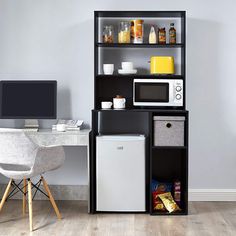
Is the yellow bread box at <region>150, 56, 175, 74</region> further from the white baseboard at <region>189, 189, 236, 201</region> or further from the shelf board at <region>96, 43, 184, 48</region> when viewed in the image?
the white baseboard at <region>189, 189, 236, 201</region>

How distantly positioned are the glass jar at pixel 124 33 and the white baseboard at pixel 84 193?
1444 millimetres

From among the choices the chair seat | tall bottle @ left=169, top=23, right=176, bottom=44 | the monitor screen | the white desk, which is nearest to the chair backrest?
the chair seat

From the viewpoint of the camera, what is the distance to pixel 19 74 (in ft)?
15.7

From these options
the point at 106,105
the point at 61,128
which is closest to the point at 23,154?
the point at 61,128

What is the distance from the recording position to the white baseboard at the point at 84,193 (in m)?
4.77

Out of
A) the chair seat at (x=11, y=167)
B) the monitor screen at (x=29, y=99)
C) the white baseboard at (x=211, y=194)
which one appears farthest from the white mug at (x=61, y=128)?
the white baseboard at (x=211, y=194)

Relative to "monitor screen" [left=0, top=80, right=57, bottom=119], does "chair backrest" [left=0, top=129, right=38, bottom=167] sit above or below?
below

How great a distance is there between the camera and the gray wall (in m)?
4.70

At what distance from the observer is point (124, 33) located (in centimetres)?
454

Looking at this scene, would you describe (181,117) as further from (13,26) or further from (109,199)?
(13,26)

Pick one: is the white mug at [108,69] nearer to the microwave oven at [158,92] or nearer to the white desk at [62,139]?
the microwave oven at [158,92]

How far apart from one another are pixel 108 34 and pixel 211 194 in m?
1.80

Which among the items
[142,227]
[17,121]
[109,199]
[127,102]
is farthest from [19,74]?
[142,227]

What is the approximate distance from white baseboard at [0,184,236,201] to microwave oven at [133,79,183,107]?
93 cm
